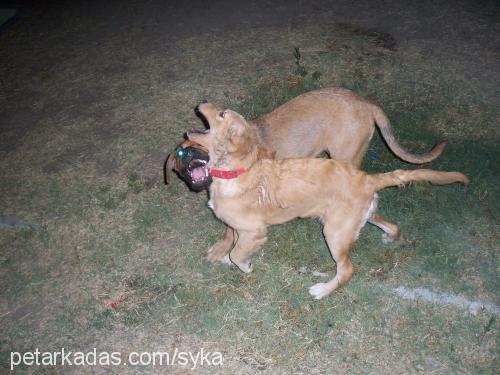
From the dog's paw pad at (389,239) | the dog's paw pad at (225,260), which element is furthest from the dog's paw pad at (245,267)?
the dog's paw pad at (389,239)

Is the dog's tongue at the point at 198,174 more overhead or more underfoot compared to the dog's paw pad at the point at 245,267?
more overhead

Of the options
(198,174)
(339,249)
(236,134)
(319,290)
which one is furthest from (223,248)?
(236,134)

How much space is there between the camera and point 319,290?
13.1ft

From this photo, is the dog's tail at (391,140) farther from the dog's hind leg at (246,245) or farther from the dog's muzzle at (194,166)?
the dog's muzzle at (194,166)

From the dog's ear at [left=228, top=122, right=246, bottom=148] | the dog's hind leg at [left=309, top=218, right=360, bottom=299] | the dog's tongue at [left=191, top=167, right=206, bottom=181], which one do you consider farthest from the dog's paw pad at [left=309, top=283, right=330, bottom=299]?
the dog's ear at [left=228, top=122, right=246, bottom=148]

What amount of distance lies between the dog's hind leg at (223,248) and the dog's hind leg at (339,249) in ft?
3.28

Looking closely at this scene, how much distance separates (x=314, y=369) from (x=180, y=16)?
8566mm

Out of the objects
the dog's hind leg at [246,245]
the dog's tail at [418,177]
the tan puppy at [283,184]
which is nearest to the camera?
the dog's tail at [418,177]

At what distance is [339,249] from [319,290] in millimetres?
612

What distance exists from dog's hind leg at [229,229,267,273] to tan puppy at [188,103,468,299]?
0.32 feet

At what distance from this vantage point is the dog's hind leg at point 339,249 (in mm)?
3510

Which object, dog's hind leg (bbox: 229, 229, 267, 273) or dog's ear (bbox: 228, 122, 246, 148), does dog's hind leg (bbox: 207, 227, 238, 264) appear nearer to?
dog's hind leg (bbox: 229, 229, 267, 273)

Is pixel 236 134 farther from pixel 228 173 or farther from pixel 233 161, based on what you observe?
pixel 228 173

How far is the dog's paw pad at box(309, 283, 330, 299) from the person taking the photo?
13.1 ft
